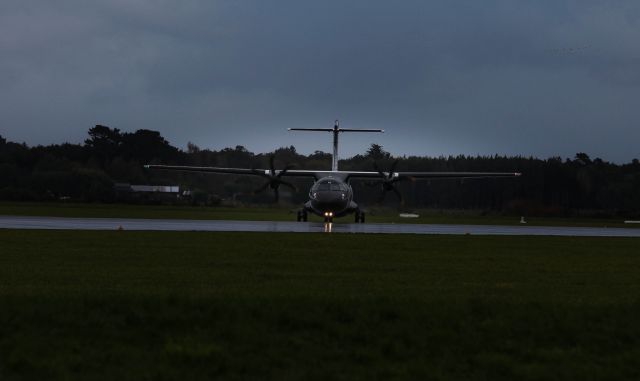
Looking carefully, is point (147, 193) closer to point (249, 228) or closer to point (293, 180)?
point (293, 180)

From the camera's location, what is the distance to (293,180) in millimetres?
87438

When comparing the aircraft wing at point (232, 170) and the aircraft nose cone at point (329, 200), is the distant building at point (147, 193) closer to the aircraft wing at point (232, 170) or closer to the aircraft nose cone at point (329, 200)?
the aircraft wing at point (232, 170)

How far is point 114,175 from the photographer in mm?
105000

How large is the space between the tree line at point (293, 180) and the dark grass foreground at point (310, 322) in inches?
2201

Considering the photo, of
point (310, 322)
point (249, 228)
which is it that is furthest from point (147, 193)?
point (310, 322)

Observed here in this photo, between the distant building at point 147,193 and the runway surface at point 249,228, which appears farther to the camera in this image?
the distant building at point 147,193

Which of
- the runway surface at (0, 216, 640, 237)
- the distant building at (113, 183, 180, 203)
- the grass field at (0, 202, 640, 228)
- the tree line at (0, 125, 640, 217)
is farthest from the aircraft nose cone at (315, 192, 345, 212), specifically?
the distant building at (113, 183, 180, 203)

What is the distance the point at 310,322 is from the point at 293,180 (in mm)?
75359

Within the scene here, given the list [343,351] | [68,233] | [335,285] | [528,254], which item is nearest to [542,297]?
[335,285]

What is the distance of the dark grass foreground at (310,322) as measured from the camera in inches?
406

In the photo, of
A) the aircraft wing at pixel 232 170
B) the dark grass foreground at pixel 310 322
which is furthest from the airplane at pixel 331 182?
the dark grass foreground at pixel 310 322

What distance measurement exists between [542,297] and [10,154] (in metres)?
105

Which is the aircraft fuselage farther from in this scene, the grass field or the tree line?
the tree line

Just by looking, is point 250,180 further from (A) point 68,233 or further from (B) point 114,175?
(A) point 68,233
